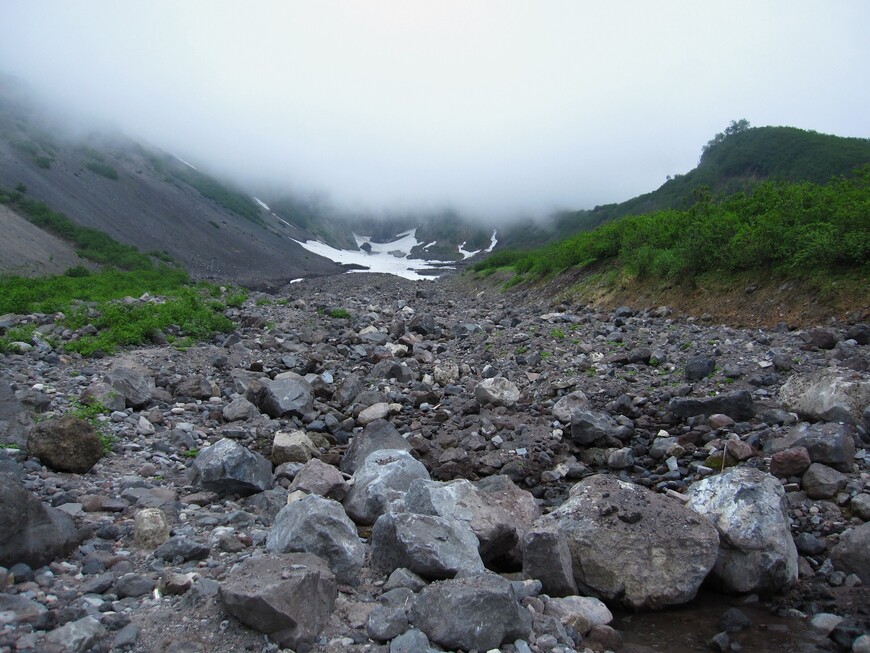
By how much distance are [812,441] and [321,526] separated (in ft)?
16.0

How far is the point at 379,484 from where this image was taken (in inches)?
217

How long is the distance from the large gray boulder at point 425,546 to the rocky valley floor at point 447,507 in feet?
0.07

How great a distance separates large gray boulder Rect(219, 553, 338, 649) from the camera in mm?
3244

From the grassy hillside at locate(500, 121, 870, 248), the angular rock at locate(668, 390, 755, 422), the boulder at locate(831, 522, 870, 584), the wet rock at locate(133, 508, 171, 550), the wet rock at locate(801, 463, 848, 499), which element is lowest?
→ the wet rock at locate(133, 508, 171, 550)

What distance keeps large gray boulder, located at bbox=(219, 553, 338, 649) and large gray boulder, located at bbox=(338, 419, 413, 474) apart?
3002 millimetres

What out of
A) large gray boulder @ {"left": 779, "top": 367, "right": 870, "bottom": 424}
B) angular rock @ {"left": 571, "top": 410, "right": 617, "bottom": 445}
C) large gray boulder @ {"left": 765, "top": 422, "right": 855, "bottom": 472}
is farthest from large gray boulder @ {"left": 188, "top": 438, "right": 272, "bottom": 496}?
large gray boulder @ {"left": 779, "top": 367, "right": 870, "bottom": 424}

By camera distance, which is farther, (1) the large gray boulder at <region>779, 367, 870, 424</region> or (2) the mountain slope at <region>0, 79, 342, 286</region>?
(2) the mountain slope at <region>0, 79, 342, 286</region>

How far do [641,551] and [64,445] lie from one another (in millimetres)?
5272

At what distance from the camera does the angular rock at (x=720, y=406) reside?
7.02 meters

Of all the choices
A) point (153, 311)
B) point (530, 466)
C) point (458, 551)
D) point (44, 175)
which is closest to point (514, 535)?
point (458, 551)

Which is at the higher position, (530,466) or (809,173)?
(809,173)

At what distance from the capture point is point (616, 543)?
454cm

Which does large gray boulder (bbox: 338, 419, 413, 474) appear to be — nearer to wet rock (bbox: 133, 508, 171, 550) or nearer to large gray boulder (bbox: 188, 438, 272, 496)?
large gray boulder (bbox: 188, 438, 272, 496)

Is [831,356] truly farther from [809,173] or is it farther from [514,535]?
[809,173]
